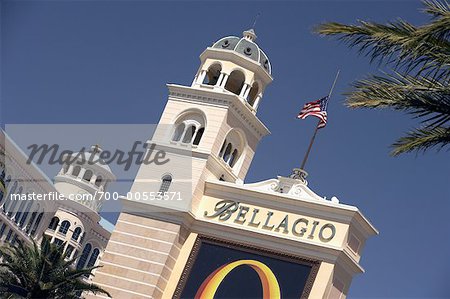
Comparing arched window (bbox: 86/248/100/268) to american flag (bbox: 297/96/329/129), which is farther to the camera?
arched window (bbox: 86/248/100/268)

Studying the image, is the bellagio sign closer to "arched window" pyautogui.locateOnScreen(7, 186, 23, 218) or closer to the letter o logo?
the letter o logo

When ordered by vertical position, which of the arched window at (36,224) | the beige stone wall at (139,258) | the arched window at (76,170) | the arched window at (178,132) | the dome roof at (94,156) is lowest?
the beige stone wall at (139,258)

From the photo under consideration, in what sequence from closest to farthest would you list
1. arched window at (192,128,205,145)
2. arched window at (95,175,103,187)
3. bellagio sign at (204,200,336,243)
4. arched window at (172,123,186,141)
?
bellagio sign at (204,200,336,243) < arched window at (192,128,205,145) < arched window at (172,123,186,141) < arched window at (95,175,103,187)

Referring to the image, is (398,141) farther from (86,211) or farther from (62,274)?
(86,211)

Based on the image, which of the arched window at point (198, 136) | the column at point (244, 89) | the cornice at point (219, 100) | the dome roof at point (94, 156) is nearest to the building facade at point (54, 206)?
the dome roof at point (94, 156)

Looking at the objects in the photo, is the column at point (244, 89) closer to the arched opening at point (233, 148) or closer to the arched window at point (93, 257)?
the arched opening at point (233, 148)

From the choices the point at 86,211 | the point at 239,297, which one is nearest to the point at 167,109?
the point at 239,297

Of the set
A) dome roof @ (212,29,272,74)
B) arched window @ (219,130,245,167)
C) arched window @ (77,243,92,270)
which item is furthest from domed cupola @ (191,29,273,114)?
arched window @ (77,243,92,270)

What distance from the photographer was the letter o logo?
4854cm

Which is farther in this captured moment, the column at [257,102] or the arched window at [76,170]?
the arched window at [76,170]

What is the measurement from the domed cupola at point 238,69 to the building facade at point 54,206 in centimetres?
2132

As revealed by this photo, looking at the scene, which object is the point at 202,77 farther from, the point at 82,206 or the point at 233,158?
the point at 82,206

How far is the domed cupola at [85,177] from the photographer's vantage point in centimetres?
9025

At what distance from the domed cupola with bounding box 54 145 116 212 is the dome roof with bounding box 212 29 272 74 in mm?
36712
